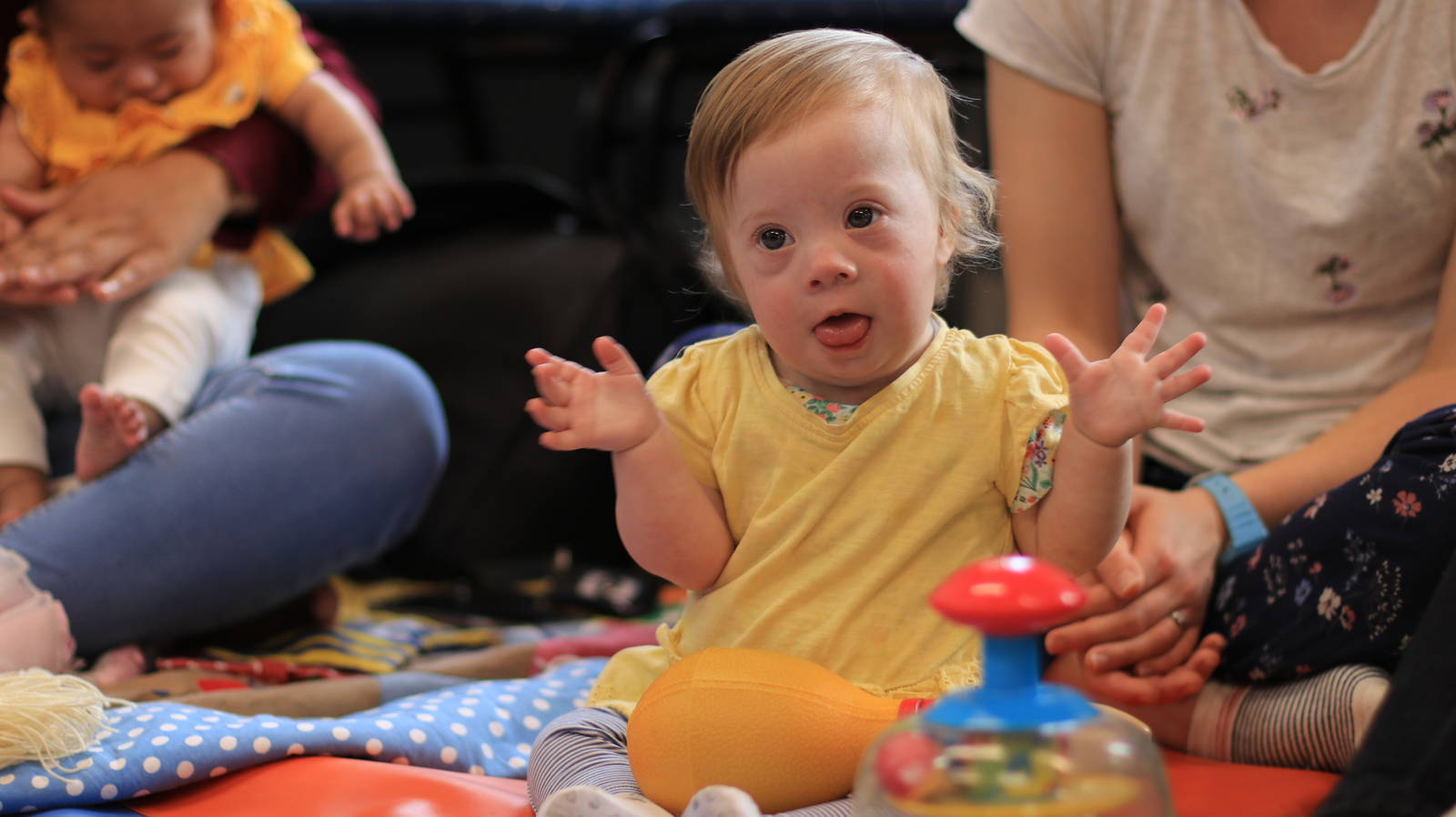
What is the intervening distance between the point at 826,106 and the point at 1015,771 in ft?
1.16

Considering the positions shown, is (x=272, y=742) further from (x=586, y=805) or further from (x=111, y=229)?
(x=111, y=229)

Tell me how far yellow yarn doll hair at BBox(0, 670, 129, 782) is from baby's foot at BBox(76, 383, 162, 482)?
0.75ft

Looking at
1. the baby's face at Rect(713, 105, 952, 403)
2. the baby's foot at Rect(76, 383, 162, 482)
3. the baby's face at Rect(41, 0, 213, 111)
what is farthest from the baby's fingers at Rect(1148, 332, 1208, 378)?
the baby's face at Rect(41, 0, 213, 111)

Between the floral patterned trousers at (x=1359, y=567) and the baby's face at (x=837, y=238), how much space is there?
0.29 metres

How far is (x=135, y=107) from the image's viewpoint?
3.76 ft

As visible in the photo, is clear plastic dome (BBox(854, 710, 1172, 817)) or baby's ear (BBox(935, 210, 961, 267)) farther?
baby's ear (BBox(935, 210, 961, 267))

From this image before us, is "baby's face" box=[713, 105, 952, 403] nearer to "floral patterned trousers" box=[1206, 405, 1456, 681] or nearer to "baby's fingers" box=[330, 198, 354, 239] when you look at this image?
"floral patterned trousers" box=[1206, 405, 1456, 681]

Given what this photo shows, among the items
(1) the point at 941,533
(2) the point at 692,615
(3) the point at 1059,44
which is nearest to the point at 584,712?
(2) the point at 692,615

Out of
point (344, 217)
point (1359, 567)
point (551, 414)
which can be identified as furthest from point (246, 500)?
point (1359, 567)

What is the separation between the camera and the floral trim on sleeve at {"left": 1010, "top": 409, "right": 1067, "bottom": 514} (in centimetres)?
70

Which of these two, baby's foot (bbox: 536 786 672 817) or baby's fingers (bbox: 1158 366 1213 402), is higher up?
baby's fingers (bbox: 1158 366 1213 402)

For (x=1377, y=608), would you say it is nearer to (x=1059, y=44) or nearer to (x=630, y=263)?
(x=1059, y=44)

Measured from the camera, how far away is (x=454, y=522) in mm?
1428

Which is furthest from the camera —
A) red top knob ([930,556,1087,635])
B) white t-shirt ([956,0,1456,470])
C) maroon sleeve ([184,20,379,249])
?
maroon sleeve ([184,20,379,249])
